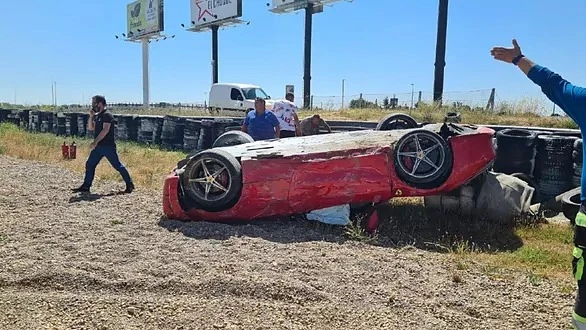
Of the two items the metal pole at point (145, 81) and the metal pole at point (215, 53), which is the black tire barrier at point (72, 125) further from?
the metal pole at point (145, 81)

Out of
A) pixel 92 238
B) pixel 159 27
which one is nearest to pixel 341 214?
pixel 92 238

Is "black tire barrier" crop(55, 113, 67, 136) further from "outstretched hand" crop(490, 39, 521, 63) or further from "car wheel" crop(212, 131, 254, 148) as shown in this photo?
"outstretched hand" crop(490, 39, 521, 63)

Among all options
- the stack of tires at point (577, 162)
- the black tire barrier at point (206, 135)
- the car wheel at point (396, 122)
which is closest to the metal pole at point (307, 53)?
the black tire barrier at point (206, 135)

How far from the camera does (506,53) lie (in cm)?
257

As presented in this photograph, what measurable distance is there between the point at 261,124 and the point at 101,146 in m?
2.46

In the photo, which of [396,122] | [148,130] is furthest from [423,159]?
[148,130]

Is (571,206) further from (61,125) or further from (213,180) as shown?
(61,125)

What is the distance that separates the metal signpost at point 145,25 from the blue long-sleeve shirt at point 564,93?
41707 millimetres

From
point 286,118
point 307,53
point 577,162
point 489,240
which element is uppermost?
point 307,53

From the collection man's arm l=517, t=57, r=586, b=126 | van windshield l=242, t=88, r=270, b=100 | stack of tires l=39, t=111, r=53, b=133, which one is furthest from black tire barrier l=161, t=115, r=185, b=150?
man's arm l=517, t=57, r=586, b=126

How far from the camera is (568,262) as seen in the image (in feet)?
14.7

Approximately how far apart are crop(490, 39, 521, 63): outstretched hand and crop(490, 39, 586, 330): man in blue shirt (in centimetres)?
7

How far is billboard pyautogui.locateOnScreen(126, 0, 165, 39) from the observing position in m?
41.6

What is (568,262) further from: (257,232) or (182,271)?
(182,271)
